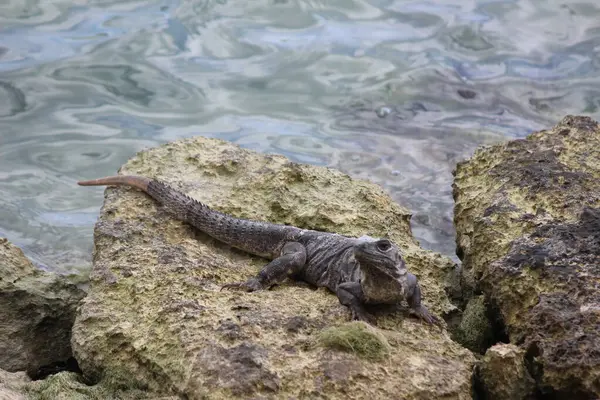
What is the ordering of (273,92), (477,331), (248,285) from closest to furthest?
(477,331) → (248,285) → (273,92)

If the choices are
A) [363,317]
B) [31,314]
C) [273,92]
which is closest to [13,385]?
[31,314]

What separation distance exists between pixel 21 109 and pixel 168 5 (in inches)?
154

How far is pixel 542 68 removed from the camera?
14.4 meters

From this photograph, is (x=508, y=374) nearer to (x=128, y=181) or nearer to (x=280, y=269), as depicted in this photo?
(x=280, y=269)

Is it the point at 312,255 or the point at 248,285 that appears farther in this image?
the point at 312,255

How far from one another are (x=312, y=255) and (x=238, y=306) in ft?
3.57

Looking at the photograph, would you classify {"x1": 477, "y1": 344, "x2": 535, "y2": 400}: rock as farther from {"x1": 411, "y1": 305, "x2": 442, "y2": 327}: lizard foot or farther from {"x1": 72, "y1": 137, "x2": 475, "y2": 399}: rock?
{"x1": 411, "y1": 305, "x2": 442, "y2": 327}: lizard foot

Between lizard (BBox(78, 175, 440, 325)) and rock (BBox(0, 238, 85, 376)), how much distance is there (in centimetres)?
105

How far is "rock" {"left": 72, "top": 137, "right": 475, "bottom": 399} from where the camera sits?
15.0 ft

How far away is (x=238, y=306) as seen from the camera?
17.2ft

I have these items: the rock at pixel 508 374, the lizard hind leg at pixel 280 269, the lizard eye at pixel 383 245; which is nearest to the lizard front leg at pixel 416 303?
the lizard eye at pixel 383 245

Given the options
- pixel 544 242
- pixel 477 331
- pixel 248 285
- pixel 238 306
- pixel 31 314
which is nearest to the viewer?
pixel 238 306

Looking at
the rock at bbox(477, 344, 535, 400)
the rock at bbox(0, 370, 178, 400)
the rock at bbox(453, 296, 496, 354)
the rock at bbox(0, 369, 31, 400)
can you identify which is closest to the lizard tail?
the rock at bbox(0, 369, 31, 400)

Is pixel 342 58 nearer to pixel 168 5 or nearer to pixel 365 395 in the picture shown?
pixel 168 5
